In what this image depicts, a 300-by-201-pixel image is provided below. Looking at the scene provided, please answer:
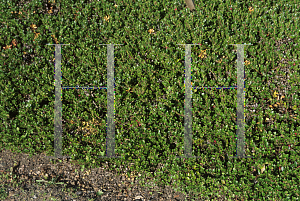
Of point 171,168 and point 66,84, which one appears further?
point 66,84

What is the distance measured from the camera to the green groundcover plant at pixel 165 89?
3.39 m

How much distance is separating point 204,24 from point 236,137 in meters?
1.88

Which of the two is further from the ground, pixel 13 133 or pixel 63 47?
pixel 63 47

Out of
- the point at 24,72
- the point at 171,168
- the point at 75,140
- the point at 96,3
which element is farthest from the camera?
the point at 96,3

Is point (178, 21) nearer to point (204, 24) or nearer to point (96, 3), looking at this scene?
point (204, 24)

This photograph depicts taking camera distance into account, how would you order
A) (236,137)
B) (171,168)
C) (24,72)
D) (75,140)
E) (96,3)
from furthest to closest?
(96,3) < (24,72) < (75,140) < (171,168) < (236,137)

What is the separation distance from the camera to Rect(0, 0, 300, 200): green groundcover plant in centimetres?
339

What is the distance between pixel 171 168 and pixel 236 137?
104 centimetres

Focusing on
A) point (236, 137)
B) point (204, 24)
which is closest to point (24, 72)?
point (204, 24)

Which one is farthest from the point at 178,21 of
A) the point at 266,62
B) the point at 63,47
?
the point at 63,47

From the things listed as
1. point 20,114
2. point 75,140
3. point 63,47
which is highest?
point 63,47

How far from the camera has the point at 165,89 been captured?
378cm

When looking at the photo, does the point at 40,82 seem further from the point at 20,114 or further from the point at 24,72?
the point at 20,114

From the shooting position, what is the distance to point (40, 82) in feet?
13.5
